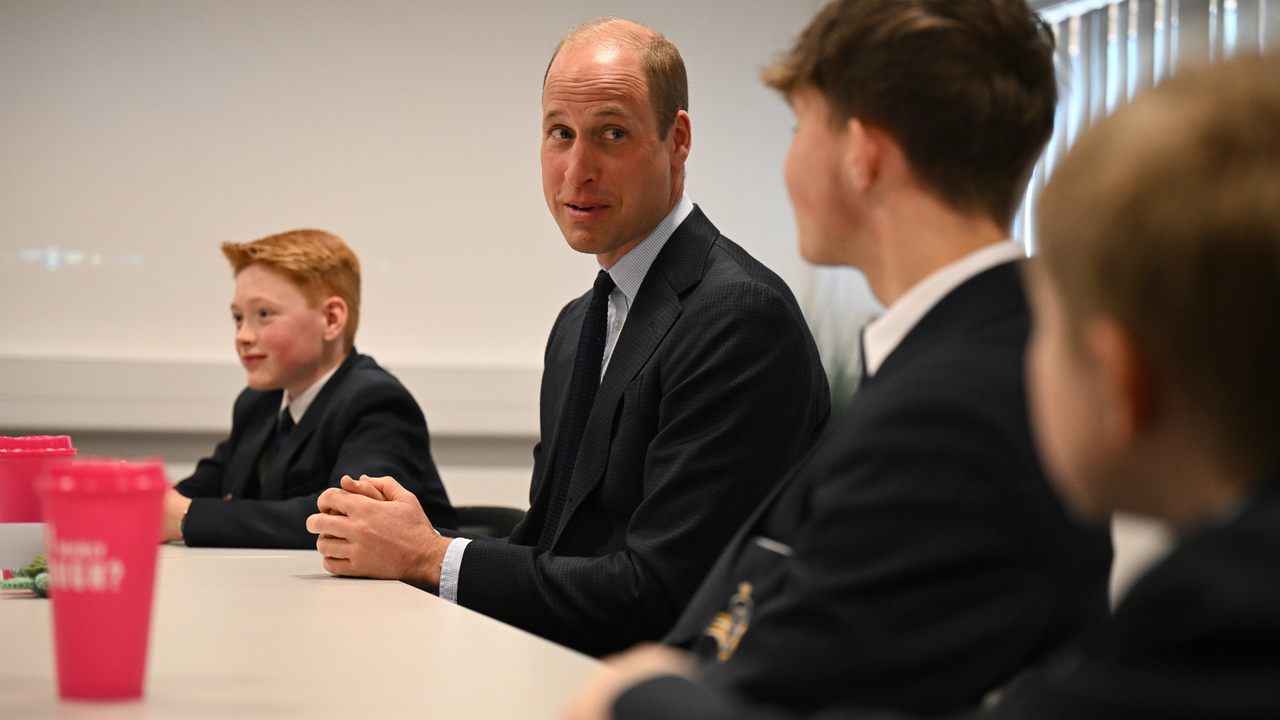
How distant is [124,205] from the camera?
162 inches

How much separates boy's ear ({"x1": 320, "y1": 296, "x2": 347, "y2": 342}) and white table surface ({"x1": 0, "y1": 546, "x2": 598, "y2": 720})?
4.20 ft

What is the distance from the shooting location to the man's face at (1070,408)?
0.59 meters

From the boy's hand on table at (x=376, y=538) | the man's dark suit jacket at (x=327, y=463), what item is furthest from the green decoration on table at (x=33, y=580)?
the man's dark suit jacket at (x=327, y=463)

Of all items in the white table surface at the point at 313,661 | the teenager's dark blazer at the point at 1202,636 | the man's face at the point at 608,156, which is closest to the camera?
the teenager's dark blazer at the point at 1202,636

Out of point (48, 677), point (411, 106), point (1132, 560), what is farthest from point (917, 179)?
point (411, 106)

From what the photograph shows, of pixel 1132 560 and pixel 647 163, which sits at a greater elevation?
pixel 647 163

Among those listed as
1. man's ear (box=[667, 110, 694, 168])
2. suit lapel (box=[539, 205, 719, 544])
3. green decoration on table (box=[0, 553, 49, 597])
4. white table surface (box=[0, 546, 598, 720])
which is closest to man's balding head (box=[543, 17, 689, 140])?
man's ear (box=[667, 110, 694, 168])

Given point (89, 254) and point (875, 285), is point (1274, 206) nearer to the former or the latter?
point (875, 285)

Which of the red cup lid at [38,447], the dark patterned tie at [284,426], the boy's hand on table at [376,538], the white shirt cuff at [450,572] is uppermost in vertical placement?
the red cup lid at [38,447]

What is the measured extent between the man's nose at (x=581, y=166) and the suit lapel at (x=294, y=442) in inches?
33.9

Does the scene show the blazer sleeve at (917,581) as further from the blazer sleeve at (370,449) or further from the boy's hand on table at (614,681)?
the blazer sleeve at (370,449)

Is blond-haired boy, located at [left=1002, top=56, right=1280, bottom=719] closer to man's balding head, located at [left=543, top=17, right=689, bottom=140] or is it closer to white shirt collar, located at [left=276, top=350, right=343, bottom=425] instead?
man's balding head, located at [left=543, top=17, right=689, bottom=140]

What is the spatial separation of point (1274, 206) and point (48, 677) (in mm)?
989

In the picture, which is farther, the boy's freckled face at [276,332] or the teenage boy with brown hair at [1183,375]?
the boy's freckled face at [276,332]
